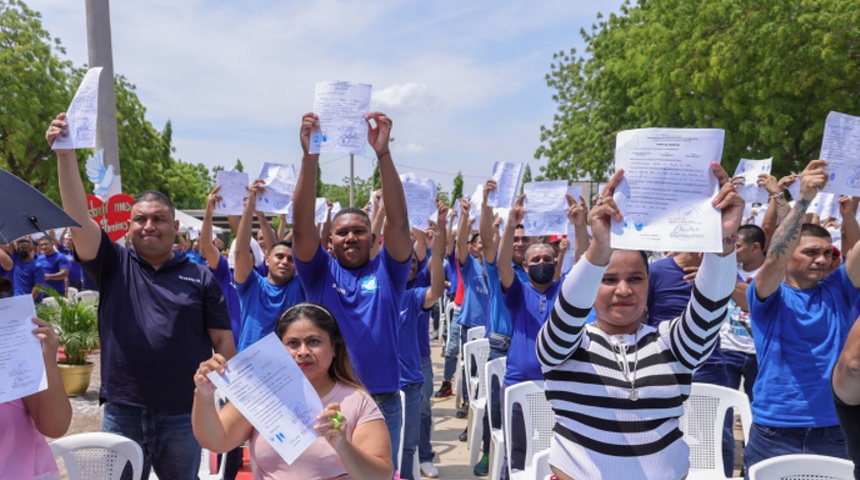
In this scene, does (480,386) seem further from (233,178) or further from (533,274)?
(233,178)

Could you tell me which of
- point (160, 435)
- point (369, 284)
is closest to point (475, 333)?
point (369, 284)

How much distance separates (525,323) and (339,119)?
2123mm

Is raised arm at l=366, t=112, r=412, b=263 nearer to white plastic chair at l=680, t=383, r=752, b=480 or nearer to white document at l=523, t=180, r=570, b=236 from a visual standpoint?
white plastic chair at l=680, t=383, r=752, b=480

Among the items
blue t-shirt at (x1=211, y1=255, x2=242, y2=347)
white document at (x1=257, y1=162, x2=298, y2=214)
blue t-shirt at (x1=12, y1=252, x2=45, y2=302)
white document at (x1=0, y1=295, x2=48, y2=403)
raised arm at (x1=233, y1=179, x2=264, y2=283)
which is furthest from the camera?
blue t-shirt at (x1=12, y1=252, x2=45, y2=302)

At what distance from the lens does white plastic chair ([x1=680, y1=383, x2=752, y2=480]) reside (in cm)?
397

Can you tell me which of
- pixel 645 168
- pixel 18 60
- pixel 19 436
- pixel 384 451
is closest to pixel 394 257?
pixel 384 451

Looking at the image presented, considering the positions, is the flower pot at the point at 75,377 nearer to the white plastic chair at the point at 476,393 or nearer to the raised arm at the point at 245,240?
the raised arm at the point at 245,240

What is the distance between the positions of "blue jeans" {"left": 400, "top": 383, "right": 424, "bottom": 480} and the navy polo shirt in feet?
5.04

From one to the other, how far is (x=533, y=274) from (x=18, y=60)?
2105 cm

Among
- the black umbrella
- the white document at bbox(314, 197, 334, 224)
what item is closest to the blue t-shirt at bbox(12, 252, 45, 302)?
the white document at bbox(314, 197, 334, 224)

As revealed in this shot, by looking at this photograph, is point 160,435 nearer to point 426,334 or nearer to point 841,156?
point 426,334

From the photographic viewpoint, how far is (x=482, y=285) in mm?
7828

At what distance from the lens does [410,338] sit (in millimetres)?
5113

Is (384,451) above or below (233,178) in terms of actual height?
below
